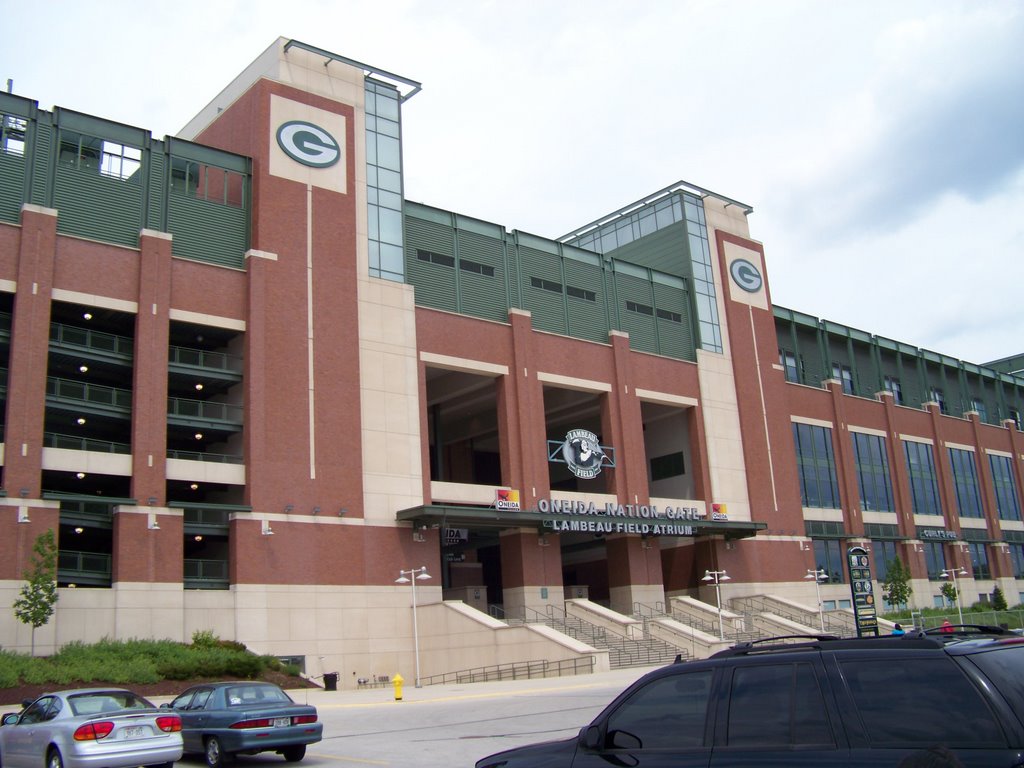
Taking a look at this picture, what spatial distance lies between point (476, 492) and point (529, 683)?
55.4ft

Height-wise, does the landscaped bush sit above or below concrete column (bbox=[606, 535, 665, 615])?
below

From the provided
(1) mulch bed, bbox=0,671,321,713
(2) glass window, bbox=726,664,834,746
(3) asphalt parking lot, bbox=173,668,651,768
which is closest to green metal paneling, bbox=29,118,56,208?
(1) mulch bed, bbox=0,671,321,713

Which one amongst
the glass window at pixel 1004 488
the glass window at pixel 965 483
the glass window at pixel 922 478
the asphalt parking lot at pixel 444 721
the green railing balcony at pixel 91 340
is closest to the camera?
the asphalt parking lot at pixel 444 721

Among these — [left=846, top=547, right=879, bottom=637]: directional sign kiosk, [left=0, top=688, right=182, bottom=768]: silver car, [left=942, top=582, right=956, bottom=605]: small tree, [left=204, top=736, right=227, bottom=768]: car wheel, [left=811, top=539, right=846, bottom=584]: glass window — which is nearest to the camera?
[left=0, top=688, right=182, bottom=768]: silver car

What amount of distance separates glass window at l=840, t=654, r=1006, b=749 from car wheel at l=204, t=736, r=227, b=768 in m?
14.3

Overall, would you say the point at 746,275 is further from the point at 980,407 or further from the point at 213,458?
the point at 213,458

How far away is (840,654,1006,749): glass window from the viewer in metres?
6.61

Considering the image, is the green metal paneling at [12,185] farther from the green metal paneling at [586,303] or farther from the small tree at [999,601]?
the small tree at [999,601]

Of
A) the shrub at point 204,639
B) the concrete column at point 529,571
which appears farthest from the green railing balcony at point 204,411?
the concrete column at point 529,571

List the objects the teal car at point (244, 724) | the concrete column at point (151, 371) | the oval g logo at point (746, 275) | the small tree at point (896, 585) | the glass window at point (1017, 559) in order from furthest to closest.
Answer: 1. the glass window at point (1017, 559)
2. the oval g logo at point (746, 275)
3. the small tree at point (896, 585)
4. the concrete column at point (151, 371)
5. the teal car at point (244, 724)

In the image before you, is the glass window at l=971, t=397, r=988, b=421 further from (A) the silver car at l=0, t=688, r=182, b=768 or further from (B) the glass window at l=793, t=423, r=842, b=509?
(A) the silver car at l=0, t=688, r=182, b=768

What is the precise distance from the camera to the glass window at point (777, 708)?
7.32 meters

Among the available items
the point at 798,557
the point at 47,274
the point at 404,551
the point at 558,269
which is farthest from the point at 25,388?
the point at 798,557

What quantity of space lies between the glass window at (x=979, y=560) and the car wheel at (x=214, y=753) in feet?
266
